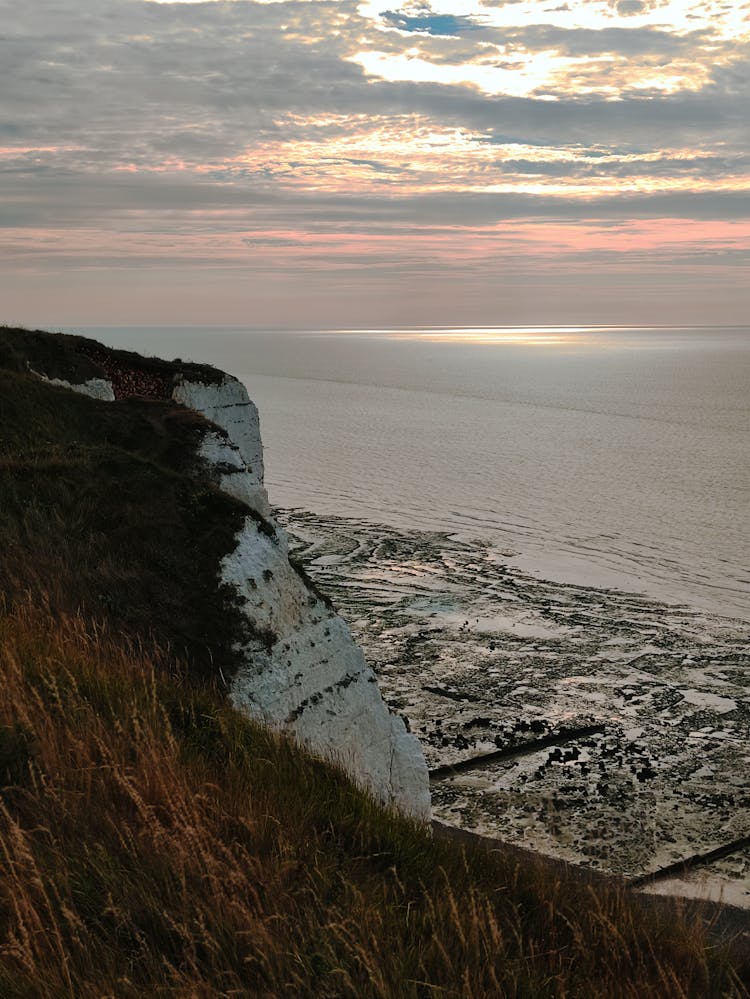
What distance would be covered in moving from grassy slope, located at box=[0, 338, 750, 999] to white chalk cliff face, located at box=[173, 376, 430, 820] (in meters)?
3.24

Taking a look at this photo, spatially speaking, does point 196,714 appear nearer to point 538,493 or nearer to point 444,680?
point 444,680

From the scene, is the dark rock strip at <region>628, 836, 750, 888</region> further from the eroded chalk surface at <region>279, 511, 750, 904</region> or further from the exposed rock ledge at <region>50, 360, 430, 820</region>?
the exposed rock ledge at <region>50, 360, 430, 820</region>

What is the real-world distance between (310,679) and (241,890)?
297 inches

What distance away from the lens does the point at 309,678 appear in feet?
41.3

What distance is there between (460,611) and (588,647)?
4512mm

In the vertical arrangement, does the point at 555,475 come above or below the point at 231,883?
below

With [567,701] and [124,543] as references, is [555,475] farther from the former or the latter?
[124,543]

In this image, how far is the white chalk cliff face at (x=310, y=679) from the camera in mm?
12031

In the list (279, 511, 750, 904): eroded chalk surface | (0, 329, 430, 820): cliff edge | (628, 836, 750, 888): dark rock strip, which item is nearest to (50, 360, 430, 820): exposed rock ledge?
(0, 329, 430, 820): cliff edge

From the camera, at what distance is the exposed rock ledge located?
1202 centimetres

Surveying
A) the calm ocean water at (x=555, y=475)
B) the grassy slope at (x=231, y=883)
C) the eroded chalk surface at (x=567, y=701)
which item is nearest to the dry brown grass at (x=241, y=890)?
the grassy slope at (x=231, y=883)

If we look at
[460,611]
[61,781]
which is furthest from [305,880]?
[460,611]

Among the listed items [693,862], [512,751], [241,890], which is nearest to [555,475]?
[512,751]

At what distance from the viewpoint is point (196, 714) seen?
7820 millimetres
